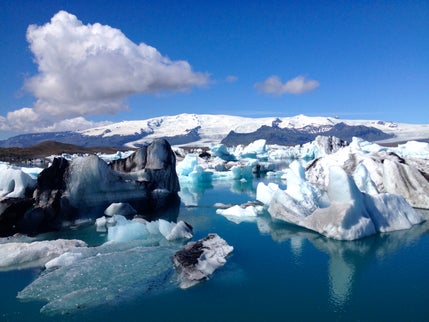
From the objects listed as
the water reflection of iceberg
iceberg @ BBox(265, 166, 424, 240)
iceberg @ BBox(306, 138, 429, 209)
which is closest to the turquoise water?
the water reflection of iceberg

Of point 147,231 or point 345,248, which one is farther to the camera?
point 147,231

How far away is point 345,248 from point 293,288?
3.05m

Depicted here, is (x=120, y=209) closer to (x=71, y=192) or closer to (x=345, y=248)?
(x=71, y=192)

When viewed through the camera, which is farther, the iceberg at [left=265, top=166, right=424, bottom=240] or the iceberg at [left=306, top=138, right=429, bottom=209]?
the iceberg at [left=306, top=138, right=429, bottom=209]

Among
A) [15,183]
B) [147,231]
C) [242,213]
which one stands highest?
[15,183]

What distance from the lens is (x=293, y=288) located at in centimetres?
689

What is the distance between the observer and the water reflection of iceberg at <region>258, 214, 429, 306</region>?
7145 millimetres

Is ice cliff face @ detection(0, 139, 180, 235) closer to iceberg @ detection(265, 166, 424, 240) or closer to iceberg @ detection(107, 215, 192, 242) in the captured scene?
iceberg @ detection(107, 215, 192, 242)

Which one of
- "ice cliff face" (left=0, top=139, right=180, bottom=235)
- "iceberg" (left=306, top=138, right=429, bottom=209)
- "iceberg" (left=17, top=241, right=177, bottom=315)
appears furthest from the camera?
"iceberg" (left=306, top=138, right=429, bottom=209)

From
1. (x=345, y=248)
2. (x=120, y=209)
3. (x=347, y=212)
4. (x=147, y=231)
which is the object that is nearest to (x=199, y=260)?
(x=147, y=231)

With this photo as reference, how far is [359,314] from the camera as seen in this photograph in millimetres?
5895

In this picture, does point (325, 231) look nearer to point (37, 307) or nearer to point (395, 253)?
point (395, 253)

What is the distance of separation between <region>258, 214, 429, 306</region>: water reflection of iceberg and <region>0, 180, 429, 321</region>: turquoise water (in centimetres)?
2

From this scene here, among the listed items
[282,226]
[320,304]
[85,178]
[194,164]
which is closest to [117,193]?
[85,178]
